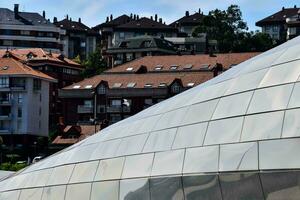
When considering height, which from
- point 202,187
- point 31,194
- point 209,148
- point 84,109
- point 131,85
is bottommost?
point 84,109

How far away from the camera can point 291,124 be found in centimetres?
2245

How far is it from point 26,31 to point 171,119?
6571 inches

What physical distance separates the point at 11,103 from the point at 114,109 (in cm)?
→ 1982

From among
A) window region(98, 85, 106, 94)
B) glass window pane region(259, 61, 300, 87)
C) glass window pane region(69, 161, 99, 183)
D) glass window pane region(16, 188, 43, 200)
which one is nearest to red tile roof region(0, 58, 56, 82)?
window region(98, 85, 106, 94)

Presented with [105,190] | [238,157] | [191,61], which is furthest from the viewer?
[191,61]

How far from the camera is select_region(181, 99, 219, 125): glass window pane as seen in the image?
2628 cm

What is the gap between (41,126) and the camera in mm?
133000

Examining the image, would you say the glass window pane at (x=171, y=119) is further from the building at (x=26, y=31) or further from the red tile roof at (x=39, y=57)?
the building at (x=26, y=31)

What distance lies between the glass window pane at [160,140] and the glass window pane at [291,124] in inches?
223

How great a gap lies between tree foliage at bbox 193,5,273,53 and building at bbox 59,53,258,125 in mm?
37252

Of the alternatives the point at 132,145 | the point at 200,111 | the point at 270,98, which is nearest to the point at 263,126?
the point at 270,98

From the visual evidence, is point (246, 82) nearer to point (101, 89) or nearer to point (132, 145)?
point (132, 145)

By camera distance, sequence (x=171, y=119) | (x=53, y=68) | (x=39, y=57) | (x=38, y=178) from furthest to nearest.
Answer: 1. (x=39, y=57)
2. (x=53, y=68)
3. (x=38, y=178)
4. (x=171, y=119)

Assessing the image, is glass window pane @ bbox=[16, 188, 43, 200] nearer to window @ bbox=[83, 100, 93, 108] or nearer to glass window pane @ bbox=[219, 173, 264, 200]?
glass window pane @ bbox=[219, 173, 264, 200]
